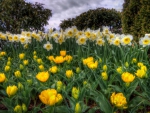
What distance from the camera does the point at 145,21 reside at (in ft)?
A: 16.7

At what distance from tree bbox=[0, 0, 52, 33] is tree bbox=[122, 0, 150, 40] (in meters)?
5.43

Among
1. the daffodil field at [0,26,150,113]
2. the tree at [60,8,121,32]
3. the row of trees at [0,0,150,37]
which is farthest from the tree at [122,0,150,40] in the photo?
the tree at [60,8,121,32]

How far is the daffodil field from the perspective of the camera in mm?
1657

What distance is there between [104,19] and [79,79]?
9581 mm

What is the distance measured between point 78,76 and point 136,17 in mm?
3290

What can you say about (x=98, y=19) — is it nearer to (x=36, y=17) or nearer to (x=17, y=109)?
(x=36, y=17)

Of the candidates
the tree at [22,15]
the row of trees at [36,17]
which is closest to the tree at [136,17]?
the row of trees at [36,17]

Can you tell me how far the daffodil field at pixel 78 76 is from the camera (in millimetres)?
1657

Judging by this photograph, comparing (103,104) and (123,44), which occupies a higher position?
(123,44)

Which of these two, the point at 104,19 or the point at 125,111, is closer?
the point at 125,111

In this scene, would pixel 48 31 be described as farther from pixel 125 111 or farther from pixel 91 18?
pixel 91 18

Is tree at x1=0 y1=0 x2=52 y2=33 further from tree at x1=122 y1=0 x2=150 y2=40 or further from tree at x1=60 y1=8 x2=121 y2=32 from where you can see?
tree at x1=122 y1=0 x2=150 y2=40

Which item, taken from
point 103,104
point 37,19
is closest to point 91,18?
point 37,19

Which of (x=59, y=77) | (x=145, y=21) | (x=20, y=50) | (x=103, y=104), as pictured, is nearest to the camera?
(x=103, y=104)
